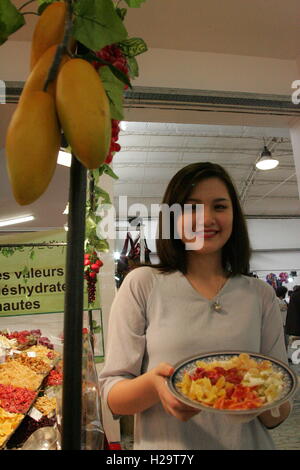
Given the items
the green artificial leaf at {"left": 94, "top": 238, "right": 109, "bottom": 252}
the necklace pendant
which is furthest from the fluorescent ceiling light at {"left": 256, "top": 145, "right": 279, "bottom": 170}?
the necklace pendant

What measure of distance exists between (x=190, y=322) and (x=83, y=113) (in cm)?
51

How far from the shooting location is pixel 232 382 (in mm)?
541

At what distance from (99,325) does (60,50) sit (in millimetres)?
2206

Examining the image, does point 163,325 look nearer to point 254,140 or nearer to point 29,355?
point 29,355

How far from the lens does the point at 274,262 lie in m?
10.7

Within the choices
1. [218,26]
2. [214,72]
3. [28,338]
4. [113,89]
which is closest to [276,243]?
[214,72]

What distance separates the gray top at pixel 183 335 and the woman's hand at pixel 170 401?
5.7 inches

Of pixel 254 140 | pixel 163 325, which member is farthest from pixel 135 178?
pixel 163 325

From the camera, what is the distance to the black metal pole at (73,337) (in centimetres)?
29

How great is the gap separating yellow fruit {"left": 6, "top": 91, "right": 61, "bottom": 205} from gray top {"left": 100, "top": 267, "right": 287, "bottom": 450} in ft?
1.59

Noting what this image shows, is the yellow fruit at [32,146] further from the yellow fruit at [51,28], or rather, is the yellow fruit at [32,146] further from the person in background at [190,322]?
the person in background at [190,322]

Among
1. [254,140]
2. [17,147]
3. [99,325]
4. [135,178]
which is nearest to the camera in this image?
[17,147]

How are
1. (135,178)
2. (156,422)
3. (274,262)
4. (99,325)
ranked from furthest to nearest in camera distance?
(274,262)
(135,178)
(99,325)
(156,422)

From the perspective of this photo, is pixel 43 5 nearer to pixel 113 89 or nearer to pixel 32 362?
pixel 113 89
